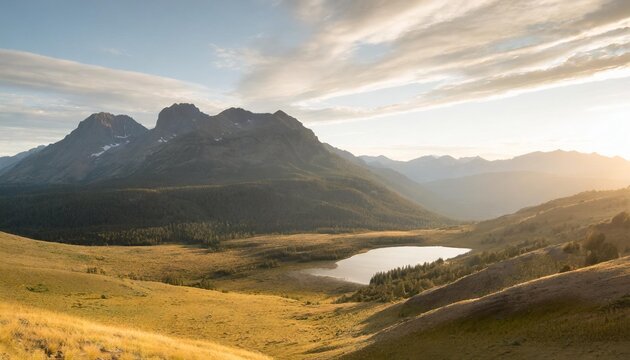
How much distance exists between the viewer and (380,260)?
120 m

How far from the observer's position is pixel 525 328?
2264cm

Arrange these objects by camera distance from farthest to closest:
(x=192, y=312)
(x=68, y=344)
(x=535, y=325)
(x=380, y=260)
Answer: (x=380, y=260) < (x=192, y=312) < (x=535, y=325) < (x=68, y=344)

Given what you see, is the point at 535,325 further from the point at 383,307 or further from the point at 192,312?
the point at 192,312

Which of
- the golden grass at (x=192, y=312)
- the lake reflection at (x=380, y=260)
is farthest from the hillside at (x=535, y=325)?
the lake reflection at (x=380, y=260)

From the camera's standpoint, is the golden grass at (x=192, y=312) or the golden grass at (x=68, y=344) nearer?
the golden grass at (x=68, y=344)

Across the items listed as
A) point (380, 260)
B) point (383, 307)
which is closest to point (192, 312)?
point (383, 307)

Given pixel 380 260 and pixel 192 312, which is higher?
pixel 192 312

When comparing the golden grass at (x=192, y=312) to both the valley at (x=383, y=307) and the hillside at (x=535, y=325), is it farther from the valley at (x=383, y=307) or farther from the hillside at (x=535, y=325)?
the hillside at (x=535, y=325)

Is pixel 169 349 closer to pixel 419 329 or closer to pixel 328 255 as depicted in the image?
pixel 419 329

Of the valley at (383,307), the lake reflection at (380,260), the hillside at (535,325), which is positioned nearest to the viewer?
the hillside at (535,325)

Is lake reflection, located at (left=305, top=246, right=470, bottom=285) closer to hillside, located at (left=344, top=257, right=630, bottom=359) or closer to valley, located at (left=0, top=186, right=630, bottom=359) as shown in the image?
valley, located at (left=0, top=186, right=630, bottom=359)

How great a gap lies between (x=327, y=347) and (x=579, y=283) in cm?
1884

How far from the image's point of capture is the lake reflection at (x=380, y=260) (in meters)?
103

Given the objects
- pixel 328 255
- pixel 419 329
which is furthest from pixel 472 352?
pixel 328 255
